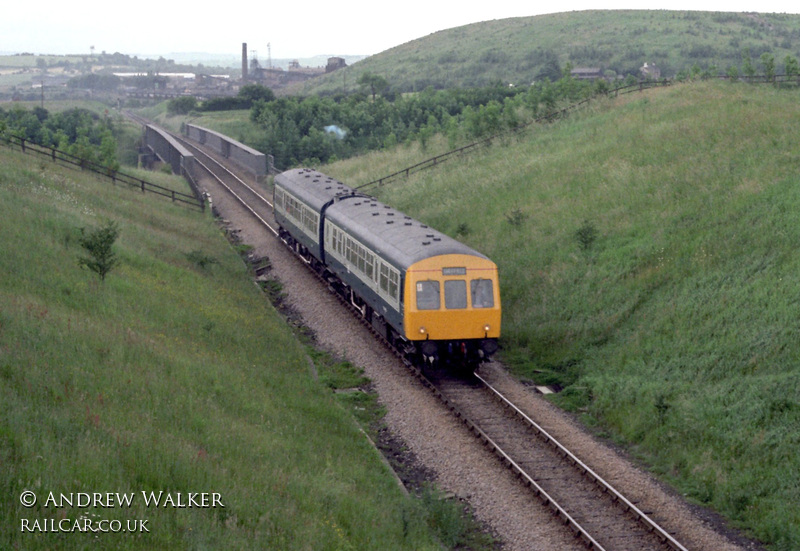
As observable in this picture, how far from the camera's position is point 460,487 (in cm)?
1539

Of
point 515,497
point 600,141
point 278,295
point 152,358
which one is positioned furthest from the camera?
point 600,141

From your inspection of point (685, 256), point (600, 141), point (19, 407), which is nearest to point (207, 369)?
point (19, 407)

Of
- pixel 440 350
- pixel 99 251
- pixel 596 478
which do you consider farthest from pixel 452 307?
pixel 99 251

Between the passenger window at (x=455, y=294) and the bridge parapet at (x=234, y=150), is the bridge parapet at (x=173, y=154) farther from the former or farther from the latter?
the passenger window at (x=455, y=294)

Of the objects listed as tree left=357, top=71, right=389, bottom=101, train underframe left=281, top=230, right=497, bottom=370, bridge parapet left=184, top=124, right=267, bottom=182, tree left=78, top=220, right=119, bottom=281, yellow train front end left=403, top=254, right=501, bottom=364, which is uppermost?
tree left=357, top=71, right=389, bottom=101

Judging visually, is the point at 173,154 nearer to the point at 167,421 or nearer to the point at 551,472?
the point at 167,421

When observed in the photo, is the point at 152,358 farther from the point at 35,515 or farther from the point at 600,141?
the point at 600,141

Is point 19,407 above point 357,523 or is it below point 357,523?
above

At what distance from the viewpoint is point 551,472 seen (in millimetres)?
15906

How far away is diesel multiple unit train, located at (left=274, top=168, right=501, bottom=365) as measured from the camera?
67.6 ft

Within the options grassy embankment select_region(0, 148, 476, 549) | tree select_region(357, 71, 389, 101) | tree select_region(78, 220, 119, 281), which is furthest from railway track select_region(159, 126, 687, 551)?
tree select_region(357, 71, 389, 101)

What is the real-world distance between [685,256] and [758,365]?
6.48m

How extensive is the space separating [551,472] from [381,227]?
1046 cm

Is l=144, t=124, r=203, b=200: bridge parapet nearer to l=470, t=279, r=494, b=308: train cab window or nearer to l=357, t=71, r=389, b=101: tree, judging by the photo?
l=357, t=71, r=389, b=101: tree
